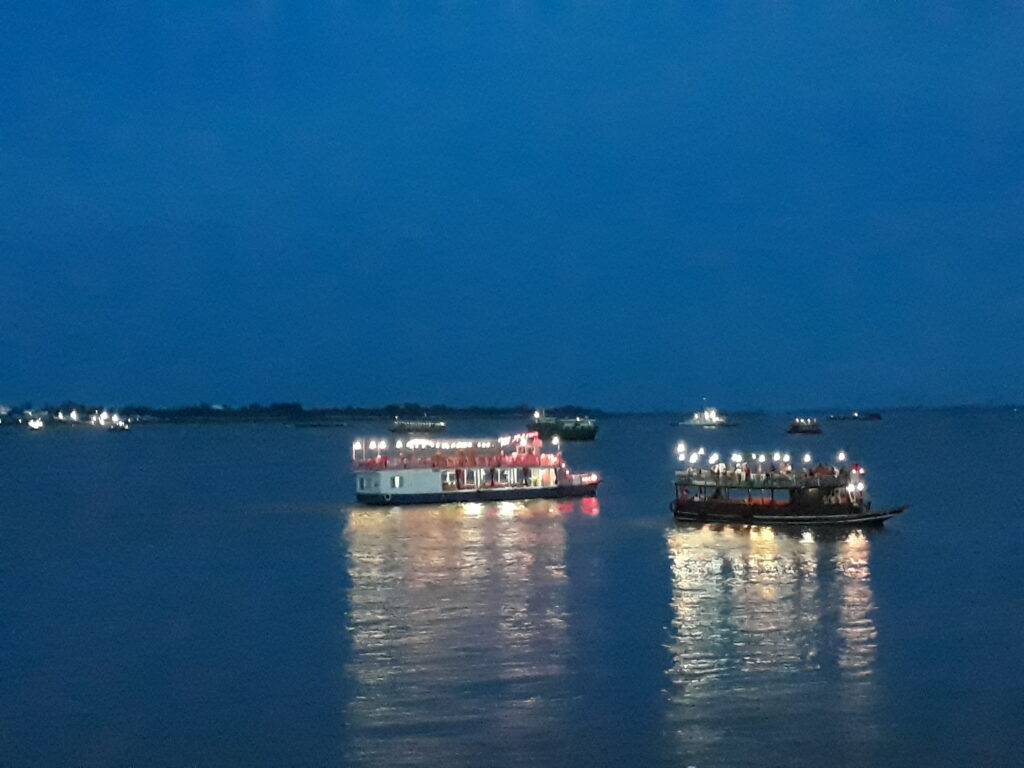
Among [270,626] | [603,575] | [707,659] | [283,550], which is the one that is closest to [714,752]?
[707,659]

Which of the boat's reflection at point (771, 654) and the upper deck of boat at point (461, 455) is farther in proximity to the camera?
the upper deck of boat at point (461, 455)

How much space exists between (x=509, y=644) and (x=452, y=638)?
2.00m

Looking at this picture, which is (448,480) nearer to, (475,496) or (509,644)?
(475,496)

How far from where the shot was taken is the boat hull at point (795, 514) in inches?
2852

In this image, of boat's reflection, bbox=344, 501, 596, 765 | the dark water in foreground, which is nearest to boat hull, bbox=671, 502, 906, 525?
the dark water in foreground

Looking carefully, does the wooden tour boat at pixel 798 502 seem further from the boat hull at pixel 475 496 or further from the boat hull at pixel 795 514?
the boat hull at pixel 475 496

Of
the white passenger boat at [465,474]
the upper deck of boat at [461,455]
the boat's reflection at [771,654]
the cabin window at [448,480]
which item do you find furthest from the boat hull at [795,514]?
the cabin window at [448,480]

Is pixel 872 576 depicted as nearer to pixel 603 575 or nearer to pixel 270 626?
pixel 603 575

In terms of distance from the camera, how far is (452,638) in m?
40.6

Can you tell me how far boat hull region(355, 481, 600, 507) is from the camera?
90250 millimetres

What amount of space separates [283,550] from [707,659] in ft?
113

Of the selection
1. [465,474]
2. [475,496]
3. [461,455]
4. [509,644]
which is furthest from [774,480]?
[509,644]

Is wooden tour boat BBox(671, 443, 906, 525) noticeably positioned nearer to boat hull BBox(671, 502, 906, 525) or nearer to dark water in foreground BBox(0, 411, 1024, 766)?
boat hull BBox(671, 502, 906, 525)

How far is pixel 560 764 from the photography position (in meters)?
28.0
